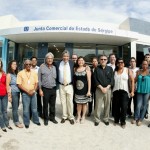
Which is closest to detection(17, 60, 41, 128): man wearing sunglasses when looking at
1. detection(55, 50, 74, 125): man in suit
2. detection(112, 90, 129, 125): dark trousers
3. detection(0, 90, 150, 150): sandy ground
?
detection(0, 90, 150, 150): sandy ground

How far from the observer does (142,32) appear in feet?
58.8

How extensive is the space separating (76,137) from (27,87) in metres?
1.62

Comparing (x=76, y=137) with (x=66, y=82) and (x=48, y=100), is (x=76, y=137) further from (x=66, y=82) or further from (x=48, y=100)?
(x=66, y=82)

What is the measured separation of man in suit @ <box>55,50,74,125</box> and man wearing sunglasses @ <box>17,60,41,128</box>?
0.67 metres

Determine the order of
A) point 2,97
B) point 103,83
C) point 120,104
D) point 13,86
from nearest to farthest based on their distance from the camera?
point 2,97 → point 13,86 → point 103,83 → point 120,104

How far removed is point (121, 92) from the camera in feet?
18.1

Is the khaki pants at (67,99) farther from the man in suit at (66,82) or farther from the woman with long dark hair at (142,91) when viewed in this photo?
the woman with long dark hair at (142,91)

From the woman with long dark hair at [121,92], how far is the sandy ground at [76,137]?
30 centimetres

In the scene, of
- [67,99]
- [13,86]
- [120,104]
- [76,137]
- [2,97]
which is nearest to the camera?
[76,137]

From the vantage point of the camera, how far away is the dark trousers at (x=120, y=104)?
17.9 feet

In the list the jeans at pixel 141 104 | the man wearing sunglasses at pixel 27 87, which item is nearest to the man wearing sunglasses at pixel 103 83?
the jeans at pixel 141 104

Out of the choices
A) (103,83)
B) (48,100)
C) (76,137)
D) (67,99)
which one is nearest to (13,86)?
(48,100)

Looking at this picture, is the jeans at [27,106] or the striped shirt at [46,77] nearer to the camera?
the jeans at [27,106]

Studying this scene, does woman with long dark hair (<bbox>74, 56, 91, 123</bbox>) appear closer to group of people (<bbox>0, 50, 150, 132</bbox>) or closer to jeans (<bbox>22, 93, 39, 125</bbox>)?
group of people (<bbox>0, 50, 150, 132</bbox>)
